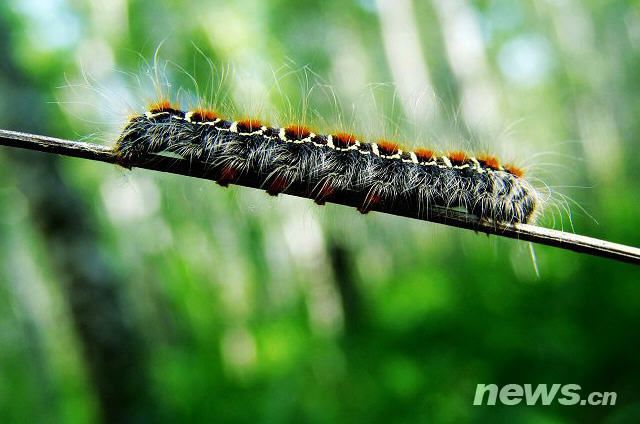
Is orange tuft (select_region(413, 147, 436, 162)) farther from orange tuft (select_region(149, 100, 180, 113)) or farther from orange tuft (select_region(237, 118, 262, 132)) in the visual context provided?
orange tuft (select_region(149, 100, 180, 113))

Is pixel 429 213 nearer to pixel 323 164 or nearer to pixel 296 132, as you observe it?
pixel 323 164

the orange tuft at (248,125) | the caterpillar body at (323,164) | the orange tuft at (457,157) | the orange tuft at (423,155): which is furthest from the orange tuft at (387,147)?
the orange tuft at (248,125)

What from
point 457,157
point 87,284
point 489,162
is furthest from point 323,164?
point 87,284

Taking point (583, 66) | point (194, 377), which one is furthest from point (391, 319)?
→ point (583, 66)

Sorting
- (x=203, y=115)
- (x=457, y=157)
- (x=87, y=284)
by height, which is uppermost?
(x=457, y=157)

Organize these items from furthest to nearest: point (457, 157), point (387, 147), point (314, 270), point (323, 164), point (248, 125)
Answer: point (314, 270) < point (457, 157) < point (387, 147) < point (248, 125) < point (323, 164)

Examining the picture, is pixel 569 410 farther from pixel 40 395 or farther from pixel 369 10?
pixel 40 395

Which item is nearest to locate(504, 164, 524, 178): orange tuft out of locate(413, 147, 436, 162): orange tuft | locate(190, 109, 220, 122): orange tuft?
locate(413, 147, 436, 162): orange tuft
